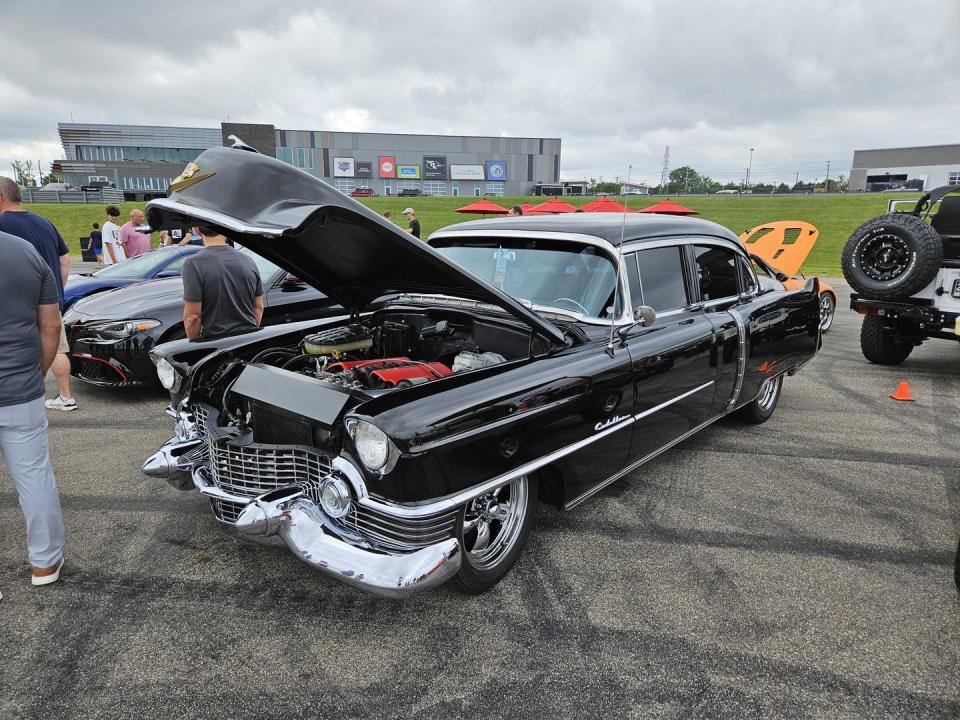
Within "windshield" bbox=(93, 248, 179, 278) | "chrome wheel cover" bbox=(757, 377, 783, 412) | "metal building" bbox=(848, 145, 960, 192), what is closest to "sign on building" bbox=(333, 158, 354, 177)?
"metal building" bbox=(848, 145, 960, 192)

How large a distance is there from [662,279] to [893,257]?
4.48 metres

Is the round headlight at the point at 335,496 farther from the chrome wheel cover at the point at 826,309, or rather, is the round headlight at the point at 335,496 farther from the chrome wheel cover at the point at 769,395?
the chrome wheel cover at the point at 826,309

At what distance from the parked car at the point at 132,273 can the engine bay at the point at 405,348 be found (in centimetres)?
388

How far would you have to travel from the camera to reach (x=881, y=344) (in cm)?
734

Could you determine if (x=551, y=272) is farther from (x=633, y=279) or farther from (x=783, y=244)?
(x=783, y=244)

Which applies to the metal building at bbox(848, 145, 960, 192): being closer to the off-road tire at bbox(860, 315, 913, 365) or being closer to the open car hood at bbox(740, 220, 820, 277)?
the open car hood at bbox(740, 220, 820, 277)

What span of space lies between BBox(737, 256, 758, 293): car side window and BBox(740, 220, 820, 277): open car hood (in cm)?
607

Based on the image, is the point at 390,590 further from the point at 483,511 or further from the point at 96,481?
the point at 96,481

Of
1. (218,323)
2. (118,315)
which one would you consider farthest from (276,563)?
(118,315)

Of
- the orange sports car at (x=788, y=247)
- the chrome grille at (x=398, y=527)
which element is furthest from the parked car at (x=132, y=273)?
the orange sports car at (x=788, y=247)

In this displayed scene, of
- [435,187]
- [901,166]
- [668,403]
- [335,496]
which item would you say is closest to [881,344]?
[668,403]

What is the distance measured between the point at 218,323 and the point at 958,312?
7.08m

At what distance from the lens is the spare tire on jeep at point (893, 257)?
644 cm

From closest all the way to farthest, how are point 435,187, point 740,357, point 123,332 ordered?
1. point 740,357
2. point 123,332
3. point 435,187
